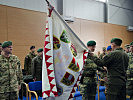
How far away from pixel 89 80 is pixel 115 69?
0.58 m

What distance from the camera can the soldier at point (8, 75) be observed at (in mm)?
2735

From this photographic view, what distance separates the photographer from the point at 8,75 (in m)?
2.79

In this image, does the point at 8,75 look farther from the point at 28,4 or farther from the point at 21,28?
the point at 28,4

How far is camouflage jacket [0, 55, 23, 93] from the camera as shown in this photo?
2.74m

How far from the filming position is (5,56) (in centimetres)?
285

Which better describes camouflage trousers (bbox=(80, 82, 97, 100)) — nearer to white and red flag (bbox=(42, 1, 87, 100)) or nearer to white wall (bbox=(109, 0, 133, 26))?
white and red flag (bbox=(42, 1, 87, 100))

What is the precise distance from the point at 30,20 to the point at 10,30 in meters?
1.18

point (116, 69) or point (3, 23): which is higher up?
point (3, 23)

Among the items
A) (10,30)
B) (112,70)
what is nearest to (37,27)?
(10,30)

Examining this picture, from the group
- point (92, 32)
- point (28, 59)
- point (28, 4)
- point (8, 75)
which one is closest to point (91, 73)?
point (8, 75)

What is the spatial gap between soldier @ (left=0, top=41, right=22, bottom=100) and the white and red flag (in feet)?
4.54

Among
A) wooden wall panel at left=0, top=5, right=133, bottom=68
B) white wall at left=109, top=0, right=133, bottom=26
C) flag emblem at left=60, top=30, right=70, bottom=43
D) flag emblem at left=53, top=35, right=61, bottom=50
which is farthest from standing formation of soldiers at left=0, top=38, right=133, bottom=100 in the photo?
white wall at left=109, top=0, right=133, bottom=26

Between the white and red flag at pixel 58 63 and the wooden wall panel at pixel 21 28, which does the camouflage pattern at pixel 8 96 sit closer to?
the white and red flag at pixel 58 63

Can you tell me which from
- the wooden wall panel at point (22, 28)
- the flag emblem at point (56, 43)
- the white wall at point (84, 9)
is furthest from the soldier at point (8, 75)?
the white wall at point (84, 9)
